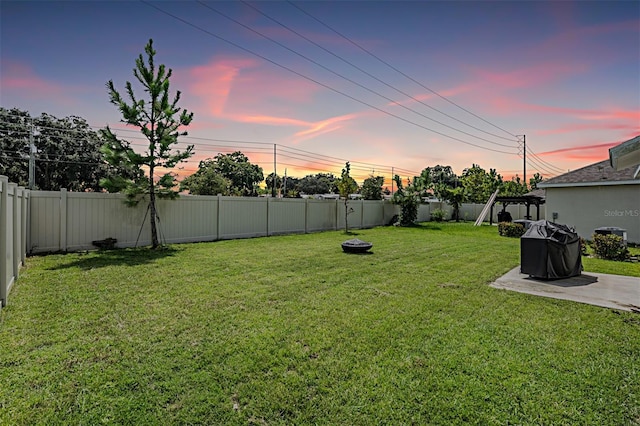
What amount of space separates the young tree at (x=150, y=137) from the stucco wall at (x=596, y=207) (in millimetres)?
15339

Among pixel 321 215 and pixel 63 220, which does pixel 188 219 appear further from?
pixel 321 215

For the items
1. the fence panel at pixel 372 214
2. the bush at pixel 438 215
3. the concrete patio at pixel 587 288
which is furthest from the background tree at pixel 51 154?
the concrete patio at pixel 587 288

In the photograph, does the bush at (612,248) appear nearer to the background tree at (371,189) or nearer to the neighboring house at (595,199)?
the neighboring house at (595,199)

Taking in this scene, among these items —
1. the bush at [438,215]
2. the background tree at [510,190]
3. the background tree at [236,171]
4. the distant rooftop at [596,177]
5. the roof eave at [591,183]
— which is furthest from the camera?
the background tree at [236,171]

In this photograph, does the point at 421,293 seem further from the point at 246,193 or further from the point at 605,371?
the point at 246,193

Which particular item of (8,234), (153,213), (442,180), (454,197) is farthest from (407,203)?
(442,180)

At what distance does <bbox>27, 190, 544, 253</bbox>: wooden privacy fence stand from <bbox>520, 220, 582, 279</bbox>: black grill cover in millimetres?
9606

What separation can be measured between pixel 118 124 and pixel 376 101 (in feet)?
41.3

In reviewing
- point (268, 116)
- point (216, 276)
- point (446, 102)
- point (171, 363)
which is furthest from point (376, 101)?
point (171, 363)

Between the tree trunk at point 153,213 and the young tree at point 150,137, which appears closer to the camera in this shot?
the young tree at point 150,137

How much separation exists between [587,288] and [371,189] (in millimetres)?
19331

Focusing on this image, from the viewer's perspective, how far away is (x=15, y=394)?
2.31 m

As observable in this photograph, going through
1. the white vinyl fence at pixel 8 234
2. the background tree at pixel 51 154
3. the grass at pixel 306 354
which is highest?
the background tree at pixel 51 154

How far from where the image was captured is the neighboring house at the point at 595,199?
482 inches
